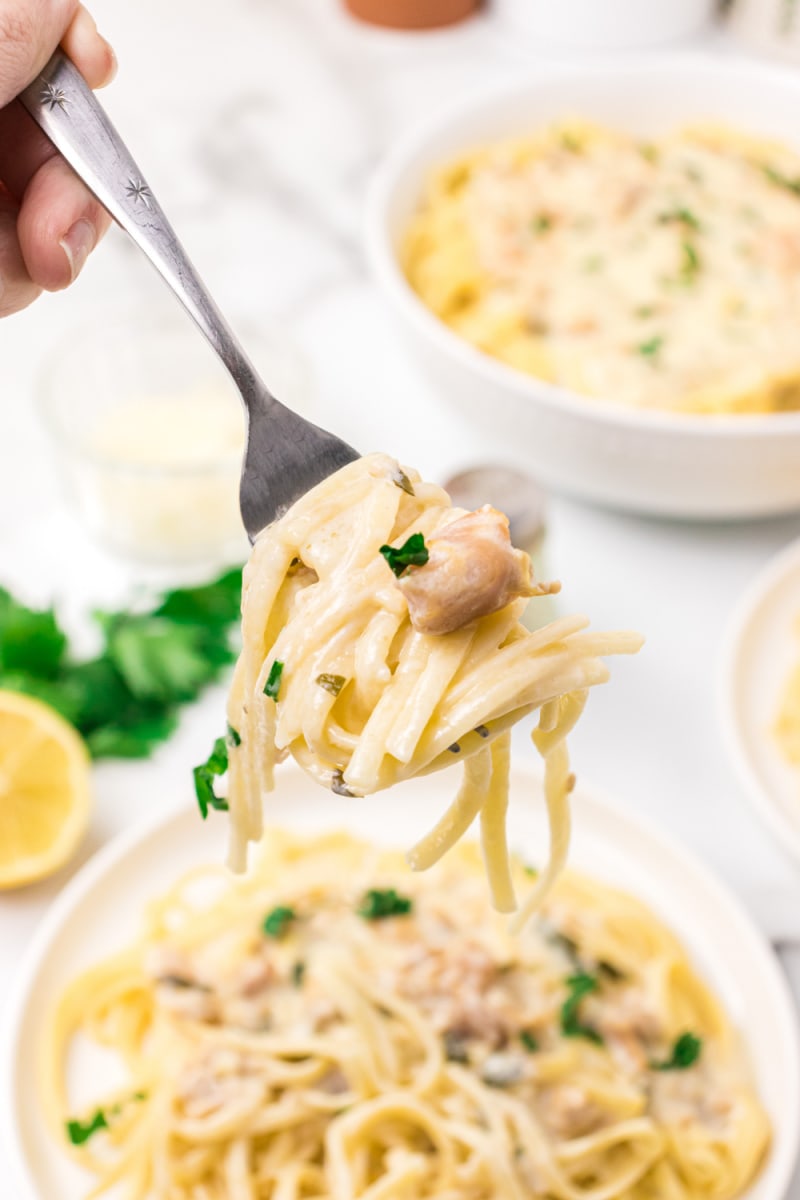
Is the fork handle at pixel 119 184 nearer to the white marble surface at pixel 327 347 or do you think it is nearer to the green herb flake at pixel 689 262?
the white marble surface at pixel 327 347

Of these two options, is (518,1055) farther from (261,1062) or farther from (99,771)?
(99,771)

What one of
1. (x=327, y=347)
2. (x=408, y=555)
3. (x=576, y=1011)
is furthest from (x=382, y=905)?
(x=327, y=347)

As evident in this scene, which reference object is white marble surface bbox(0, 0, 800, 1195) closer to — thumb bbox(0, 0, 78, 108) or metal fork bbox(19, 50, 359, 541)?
metal fork bbox(19, 50, 359, 541)

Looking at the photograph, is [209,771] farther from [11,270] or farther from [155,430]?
[155,430]

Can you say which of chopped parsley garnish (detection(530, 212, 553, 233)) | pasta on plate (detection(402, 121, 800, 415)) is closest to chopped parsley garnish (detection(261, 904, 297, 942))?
pasta on plate (detection(402, 121, 800, 415))

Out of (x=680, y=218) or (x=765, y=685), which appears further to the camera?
(x=680, y=218)

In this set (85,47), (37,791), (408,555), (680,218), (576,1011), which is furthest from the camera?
(680,218)

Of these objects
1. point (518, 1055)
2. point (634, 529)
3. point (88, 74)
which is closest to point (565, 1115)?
point (518, 1055)
